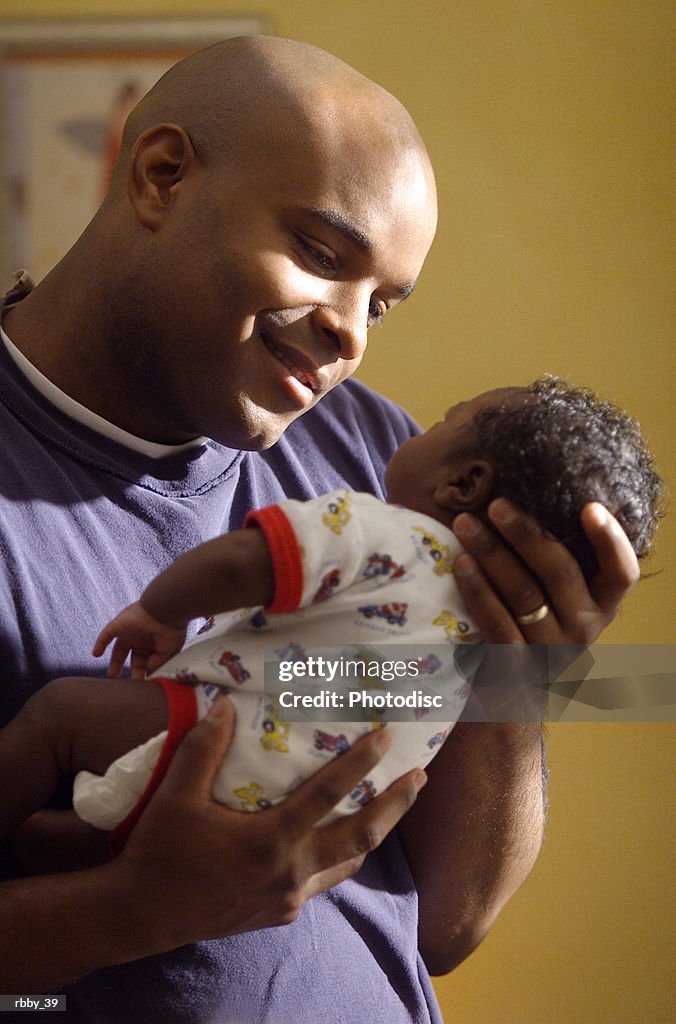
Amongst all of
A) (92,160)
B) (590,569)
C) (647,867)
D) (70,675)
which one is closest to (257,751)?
(70,675)

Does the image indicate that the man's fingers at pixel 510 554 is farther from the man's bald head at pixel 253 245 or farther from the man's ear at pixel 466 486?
the man's bald head at pixel 253 245

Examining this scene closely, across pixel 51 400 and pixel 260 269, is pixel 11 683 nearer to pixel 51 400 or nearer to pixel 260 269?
pixel 51 400

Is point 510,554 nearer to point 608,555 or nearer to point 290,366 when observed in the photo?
point 608,555

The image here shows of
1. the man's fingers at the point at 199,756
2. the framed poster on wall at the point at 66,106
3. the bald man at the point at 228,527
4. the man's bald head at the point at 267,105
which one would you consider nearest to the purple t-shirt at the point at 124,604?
the bald man at the point at 228,527

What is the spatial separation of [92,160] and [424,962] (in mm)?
1764

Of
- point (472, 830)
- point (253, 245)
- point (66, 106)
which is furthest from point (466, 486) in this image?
point (66, 106)

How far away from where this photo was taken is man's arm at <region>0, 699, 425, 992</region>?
86cm

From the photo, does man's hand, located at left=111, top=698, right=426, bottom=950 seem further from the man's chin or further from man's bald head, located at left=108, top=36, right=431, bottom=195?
man's bald head, located at left=108, top=36, right=431, bottom=195

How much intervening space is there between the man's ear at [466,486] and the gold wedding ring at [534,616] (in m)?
0.11

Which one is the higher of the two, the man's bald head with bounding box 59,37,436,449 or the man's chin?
the man's bald head with bounding box 59,37,436,449

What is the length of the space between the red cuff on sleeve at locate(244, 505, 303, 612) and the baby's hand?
0.39 ft

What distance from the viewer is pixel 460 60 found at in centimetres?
222

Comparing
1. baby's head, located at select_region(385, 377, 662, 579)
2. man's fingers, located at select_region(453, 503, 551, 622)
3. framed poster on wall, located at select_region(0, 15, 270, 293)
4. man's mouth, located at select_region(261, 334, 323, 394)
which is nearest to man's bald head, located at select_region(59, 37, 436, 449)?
man's mouth, located at select_region(261, 334, 323, 394)

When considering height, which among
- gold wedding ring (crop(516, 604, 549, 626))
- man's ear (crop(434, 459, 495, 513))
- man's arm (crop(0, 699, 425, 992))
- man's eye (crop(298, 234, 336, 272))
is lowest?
man's arm (crop(0, 699, 425, 992))
